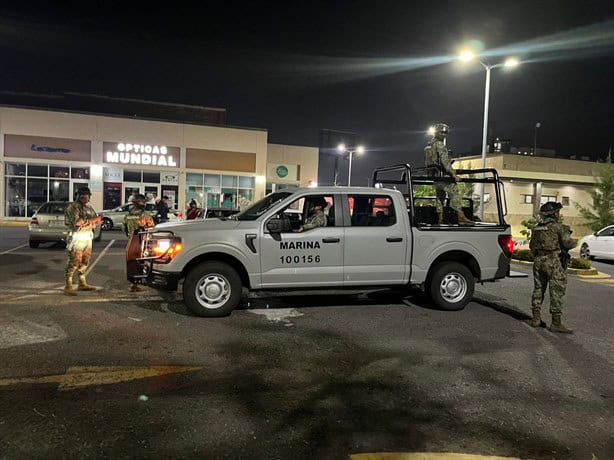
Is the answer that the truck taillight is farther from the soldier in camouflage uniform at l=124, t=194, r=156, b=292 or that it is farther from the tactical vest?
the soldier in camouflage uniform at l=124, t=194, r=156, b=292

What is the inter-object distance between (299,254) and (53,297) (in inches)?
160

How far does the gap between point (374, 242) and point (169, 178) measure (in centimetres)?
2452

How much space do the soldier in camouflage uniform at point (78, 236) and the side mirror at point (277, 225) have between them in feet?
11.8

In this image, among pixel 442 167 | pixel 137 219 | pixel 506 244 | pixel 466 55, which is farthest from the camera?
pixel 466 55

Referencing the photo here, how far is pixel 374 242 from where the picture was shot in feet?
22.5

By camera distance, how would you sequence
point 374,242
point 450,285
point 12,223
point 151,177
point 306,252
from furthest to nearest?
point 151,177
point 12,223
point 450,285
point 374,242
point 306,252

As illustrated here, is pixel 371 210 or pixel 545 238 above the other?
pixel 371 210

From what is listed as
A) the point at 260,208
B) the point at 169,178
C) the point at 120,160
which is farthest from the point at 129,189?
the point at 260,208

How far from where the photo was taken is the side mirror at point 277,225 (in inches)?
252

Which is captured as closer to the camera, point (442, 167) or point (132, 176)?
point (442, 167)

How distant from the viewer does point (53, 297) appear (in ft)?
24.6

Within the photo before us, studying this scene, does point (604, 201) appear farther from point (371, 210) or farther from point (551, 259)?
point (371, 210)

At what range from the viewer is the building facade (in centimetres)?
3062

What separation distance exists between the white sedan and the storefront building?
17.6 meters
